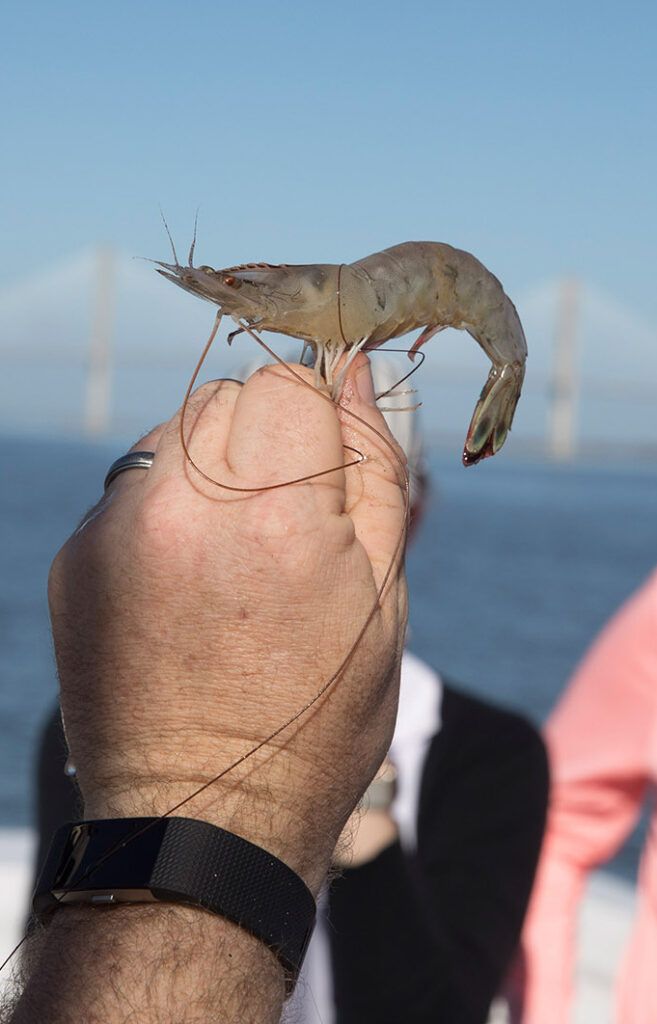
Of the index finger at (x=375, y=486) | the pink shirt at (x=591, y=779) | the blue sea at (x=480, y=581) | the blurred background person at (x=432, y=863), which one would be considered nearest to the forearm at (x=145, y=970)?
the index finger at (x=375, y=486)

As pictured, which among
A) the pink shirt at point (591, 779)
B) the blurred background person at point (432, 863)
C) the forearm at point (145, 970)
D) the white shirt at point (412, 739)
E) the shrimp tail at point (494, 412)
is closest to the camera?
the forearm at point (145, 970)

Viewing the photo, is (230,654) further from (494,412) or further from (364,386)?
(494,412)

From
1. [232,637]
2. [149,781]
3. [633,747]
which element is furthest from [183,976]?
[633,747]

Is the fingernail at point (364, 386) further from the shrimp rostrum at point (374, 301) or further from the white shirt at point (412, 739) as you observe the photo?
the white shirt at point (412, 739)

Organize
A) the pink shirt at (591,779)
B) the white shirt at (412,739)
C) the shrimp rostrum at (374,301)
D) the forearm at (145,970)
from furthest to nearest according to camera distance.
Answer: the pink shirt at (591,779), the white shirt at (412,739), the shrimp rostrum at (374,301), the forearm at (145,970)

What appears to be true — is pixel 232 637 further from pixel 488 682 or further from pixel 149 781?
pixel 488 682

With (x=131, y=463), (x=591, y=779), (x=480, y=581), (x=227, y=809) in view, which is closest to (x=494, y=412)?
(x=131, y=463)

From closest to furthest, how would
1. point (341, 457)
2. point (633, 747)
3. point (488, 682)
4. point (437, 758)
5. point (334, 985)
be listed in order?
point (341, 457)
point (334, 985)
point (437, 758)
point (633, 747)
point (488, 682)
